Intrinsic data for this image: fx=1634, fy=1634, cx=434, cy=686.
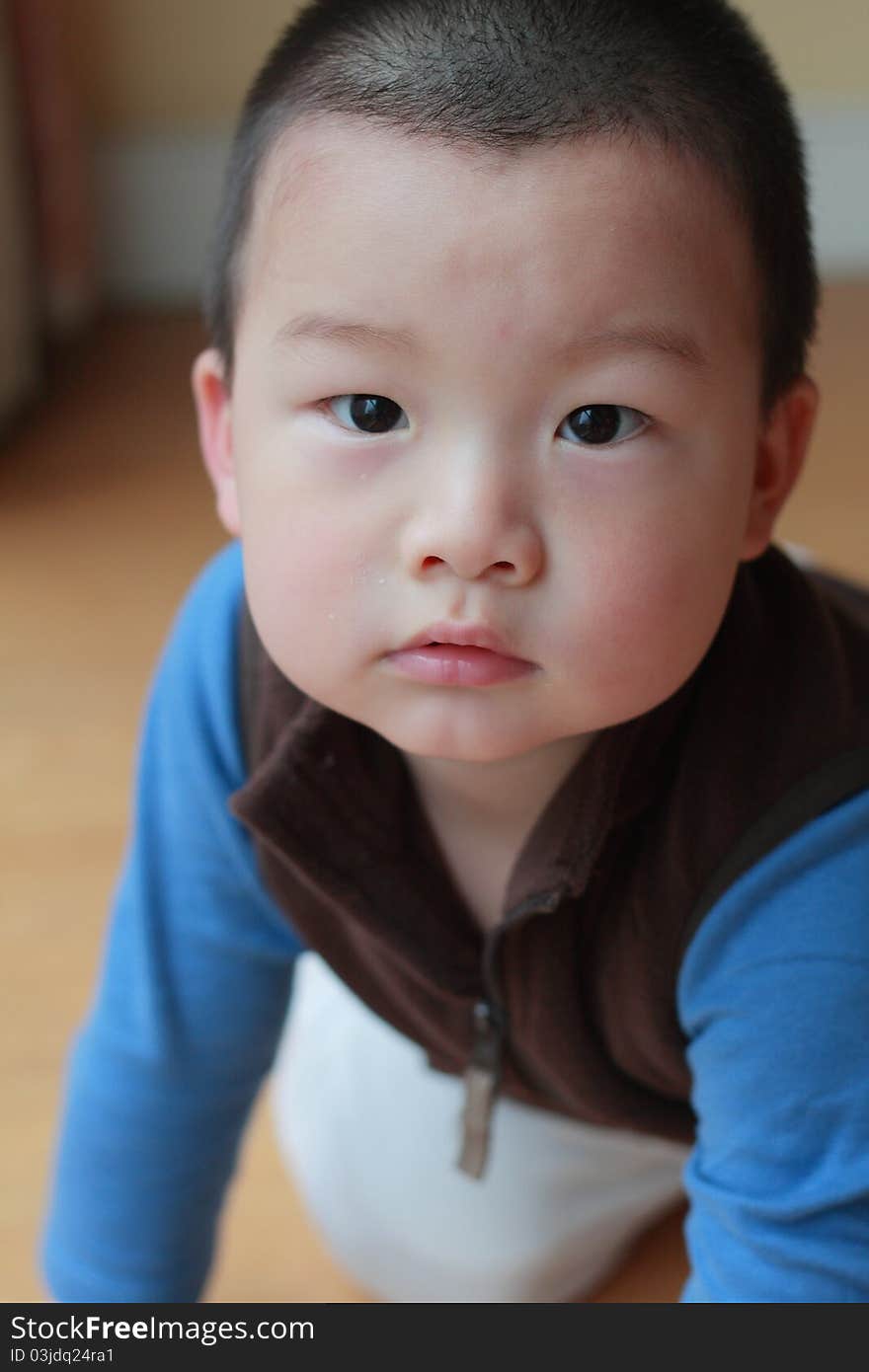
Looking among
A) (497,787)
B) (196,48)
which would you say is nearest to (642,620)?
(497,787)

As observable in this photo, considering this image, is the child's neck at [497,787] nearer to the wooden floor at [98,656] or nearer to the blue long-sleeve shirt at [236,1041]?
the blue long-sleeve shirt at [236,1041]

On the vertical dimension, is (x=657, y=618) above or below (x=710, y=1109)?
above

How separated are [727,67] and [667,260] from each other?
9 cm

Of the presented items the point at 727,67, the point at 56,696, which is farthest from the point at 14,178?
the point at 727,67

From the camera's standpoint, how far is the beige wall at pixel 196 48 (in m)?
1.90

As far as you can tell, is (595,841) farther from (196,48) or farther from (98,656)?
(196,48)

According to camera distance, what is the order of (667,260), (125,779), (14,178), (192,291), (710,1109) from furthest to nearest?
(192,291) < (14,178) < (125,779) < (710,1109) < (667,260)

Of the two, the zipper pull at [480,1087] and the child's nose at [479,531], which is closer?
the child's nose at [479,531]

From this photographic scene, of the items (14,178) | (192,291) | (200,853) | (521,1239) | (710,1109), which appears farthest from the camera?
(192,291)

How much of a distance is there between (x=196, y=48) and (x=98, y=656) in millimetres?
890

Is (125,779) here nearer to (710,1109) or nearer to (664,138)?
(710,1109)

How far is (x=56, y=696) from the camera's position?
137 centimetres

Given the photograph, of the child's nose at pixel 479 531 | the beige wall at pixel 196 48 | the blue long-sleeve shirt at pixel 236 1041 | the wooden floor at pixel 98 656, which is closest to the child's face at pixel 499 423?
the child's nose at pixel 479 531

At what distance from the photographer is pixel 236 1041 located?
Result: 82 centimetres
